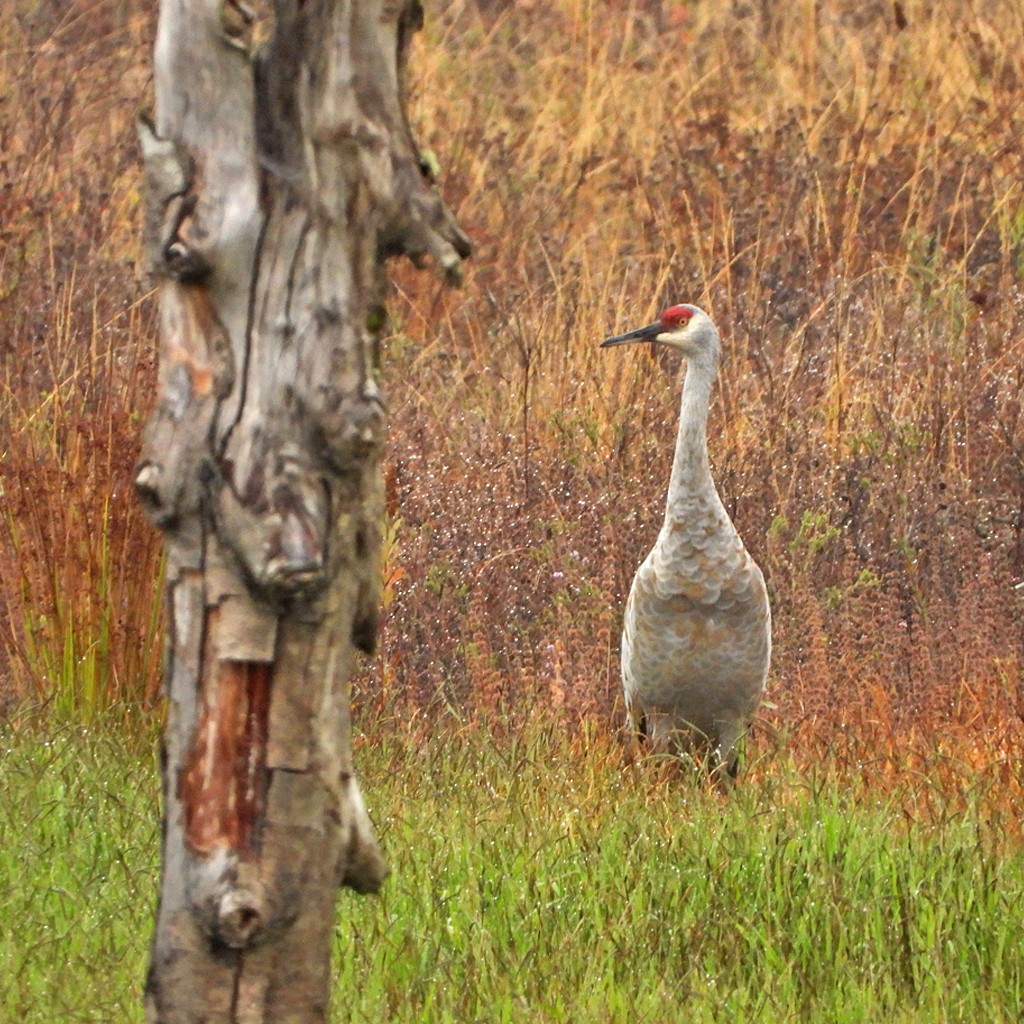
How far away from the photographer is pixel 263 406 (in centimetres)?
223

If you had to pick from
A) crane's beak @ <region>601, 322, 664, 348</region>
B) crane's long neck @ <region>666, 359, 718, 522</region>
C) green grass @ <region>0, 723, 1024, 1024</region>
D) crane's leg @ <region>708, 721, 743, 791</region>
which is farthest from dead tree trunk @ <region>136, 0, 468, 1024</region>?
crane's beak @ <region>601, 322, 664, 348</region>

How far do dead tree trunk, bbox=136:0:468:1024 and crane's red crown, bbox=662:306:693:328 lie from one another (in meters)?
3.51

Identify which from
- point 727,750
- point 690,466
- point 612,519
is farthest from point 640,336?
point 727,750

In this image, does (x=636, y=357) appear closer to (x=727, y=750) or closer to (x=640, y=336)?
(x=640, y=336)

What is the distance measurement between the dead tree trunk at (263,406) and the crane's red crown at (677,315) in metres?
3.51

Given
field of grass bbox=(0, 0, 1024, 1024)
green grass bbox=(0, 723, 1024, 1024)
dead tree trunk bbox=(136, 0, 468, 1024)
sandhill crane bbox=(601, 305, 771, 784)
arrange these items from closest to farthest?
dead tree trunk bbox=(136, 0, 468, 1024) → green grass bbox=(0, 723, 1024, 1024) → field of grass bbox=(0, 0, 1024, 1024) → sandhill crane bbox=(601, 305, 771, 784)

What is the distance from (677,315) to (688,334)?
0.11m

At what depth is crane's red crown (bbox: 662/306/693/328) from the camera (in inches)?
227

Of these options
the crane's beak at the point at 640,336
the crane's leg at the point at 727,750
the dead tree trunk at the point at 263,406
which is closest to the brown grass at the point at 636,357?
the crane's leg at the point at 727,750

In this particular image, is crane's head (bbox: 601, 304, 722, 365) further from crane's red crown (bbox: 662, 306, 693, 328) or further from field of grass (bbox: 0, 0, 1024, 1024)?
field of grass (bbox: 0, 0, 1024, 1024)

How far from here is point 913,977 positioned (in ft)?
11.2

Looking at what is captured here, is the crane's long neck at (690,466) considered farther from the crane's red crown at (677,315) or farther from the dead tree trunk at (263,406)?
the dead tree trunk at (263,406)

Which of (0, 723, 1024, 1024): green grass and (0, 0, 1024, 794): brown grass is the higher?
(0, 0, 1024, 794): brown grass

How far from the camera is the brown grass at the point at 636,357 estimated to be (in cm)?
534
